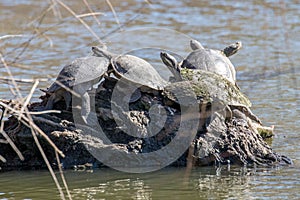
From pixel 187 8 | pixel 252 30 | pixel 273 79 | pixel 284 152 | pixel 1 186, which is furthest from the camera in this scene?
pixel 187 8

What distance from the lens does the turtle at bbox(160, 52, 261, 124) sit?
6562mm

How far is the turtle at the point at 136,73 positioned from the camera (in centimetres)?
658

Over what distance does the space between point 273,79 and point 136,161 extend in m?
4.36

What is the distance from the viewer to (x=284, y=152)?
6934mm

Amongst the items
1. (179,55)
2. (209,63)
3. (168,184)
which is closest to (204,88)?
(209,63)

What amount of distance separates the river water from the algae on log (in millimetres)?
176

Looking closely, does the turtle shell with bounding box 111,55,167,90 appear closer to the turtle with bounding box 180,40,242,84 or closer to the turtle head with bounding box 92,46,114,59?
the turtle head with bounding box 92,46,114,59

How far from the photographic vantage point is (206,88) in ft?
21.7

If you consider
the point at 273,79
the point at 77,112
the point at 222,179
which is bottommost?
the point at 222,179

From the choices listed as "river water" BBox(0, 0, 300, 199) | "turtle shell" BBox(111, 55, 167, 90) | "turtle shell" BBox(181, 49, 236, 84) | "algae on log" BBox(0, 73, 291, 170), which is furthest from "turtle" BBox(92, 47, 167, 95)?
"turtle shell" BBox(181, 49, 236, 84)

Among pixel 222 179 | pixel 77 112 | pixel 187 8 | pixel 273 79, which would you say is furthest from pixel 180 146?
pixel 187 8

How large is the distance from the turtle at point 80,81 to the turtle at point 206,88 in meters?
0.68

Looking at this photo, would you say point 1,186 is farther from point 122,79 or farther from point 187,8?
point 187,8

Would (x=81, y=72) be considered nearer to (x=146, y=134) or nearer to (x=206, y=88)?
(x=146, y=134)
